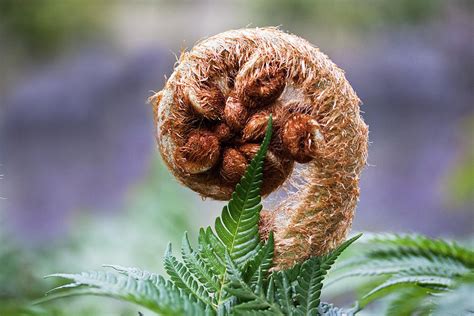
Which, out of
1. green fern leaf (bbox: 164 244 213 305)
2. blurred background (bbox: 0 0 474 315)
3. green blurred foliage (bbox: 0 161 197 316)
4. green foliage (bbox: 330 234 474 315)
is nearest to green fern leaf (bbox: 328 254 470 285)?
green foliage (bbox: 330 234 474 315)

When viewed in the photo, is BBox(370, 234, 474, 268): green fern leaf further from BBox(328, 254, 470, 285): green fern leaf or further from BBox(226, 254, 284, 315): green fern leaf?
BBox(226, 254, 284, 315): green fern leaf

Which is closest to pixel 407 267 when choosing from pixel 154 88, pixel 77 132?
pixel 154 88

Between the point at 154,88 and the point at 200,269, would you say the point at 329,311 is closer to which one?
the point at 200,269

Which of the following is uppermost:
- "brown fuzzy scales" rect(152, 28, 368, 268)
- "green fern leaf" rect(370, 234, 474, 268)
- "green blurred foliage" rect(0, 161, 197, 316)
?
"green blurred foliage" rect(0, 161, 197, 316)

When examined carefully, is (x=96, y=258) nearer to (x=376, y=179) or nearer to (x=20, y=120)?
(x=376, y=179)

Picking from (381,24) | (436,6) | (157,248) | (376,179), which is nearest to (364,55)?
(381,24)

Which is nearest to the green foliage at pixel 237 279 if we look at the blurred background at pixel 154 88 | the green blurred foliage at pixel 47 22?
the blurred background at pixel 154 88

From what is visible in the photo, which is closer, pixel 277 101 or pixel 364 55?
pixel 277 101
